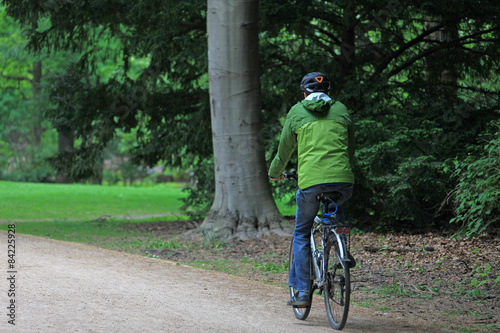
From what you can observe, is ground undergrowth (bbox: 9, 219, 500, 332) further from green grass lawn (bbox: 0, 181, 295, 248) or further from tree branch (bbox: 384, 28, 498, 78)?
tree branch (bbox: 384, 28, 498, 78)

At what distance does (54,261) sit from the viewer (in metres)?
7.48

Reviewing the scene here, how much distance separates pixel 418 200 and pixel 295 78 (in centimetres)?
311

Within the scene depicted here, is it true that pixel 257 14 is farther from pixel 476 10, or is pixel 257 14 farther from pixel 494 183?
pixel 494 183

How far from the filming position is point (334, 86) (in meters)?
10.6

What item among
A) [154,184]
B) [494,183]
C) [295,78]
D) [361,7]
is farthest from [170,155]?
[154,184]

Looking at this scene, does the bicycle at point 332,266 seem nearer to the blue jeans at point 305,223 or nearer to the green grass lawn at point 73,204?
the blue jeans at point 305,223

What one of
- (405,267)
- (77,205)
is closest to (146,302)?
(405,267)

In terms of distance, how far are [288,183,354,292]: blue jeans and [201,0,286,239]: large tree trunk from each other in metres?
4.74

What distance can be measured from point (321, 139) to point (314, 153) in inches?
4.8

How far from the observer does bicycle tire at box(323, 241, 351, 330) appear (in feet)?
14.9

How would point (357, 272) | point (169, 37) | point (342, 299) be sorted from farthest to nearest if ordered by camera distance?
point (169, 37) < point (357, 272) < point (342, 299)

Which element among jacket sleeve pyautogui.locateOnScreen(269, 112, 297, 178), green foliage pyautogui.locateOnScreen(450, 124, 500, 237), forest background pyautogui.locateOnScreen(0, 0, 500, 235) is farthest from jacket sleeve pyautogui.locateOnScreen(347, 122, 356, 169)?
forest background pyautogui.locateOnScreen(0, 0, 500, 235)

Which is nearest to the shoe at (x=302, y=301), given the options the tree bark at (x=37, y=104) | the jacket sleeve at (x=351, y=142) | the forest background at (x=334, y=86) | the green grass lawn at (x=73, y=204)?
the jacket sleeve at (x=351, y=142)

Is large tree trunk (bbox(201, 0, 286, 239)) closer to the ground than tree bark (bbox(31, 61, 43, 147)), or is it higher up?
closer to the ground
